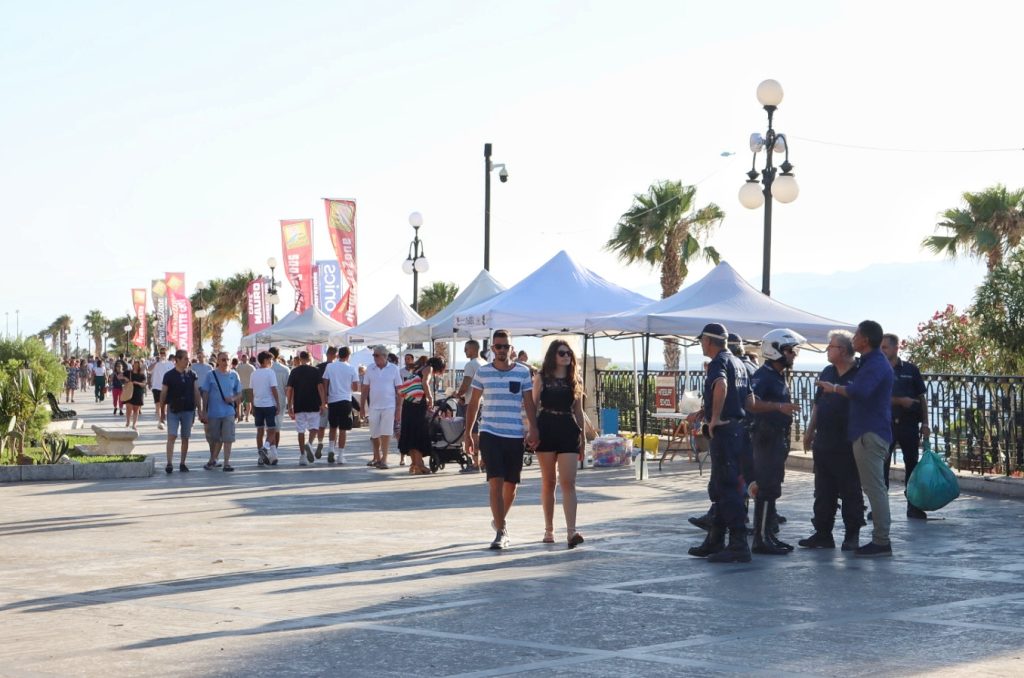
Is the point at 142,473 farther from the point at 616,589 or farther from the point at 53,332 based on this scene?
the point at 53,332

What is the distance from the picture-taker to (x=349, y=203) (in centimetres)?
3984

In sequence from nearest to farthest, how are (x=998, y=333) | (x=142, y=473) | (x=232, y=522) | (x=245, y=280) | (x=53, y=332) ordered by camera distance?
(x=232, y=522) < (x=142, y=473) < (x=998, y=333) < (x=245, y=280) < (x=53, y=332)

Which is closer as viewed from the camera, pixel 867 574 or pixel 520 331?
pixel 867 574

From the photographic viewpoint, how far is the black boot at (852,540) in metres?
11.4

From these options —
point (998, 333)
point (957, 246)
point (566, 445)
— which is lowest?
point (566, 445)

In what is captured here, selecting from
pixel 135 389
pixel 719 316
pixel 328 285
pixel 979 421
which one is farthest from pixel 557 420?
pixel 328 285

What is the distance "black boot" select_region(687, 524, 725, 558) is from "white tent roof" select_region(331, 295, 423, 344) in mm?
22810

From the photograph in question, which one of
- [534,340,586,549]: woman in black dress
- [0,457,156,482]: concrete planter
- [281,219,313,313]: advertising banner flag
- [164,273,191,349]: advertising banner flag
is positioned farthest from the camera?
[164,273,191,349]: advertising banner flag

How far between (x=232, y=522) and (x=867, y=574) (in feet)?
20.2

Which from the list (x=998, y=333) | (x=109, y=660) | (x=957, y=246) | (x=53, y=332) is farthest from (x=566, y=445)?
(x=53, y=332)

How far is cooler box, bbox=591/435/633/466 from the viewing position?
2095 cm

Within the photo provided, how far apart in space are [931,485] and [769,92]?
9691 millimetres

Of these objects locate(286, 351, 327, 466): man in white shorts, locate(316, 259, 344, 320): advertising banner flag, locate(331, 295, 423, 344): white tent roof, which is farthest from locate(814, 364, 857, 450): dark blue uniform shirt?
locate(316, 259, 344, 320): advertising banner flag

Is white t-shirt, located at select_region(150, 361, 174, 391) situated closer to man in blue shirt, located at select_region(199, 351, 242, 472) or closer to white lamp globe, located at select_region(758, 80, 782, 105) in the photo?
man in blue shirt, located at select_region(199, 351, 242, 472)
